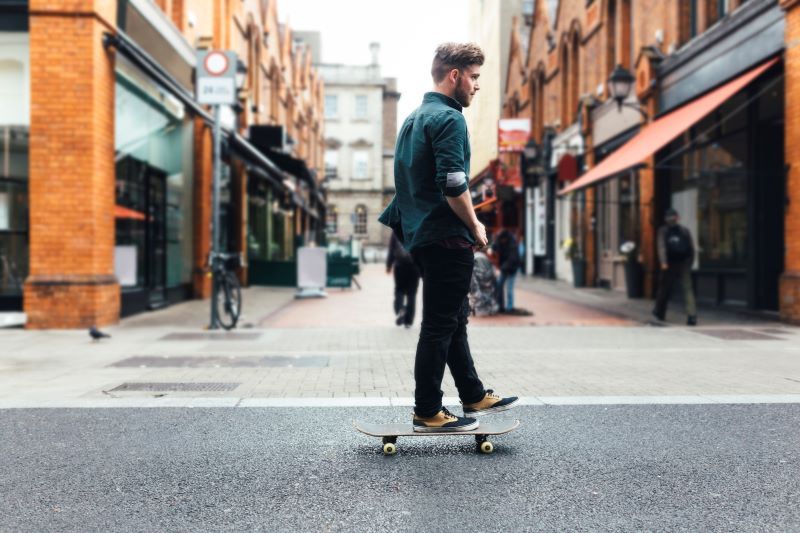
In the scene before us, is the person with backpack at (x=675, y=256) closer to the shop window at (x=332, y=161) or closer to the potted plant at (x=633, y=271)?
the potted plant at (x=633, y=271)

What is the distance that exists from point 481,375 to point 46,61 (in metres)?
7.26

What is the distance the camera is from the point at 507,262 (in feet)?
42.4

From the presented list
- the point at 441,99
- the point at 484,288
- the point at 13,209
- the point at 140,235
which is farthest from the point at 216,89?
the point at 441,99

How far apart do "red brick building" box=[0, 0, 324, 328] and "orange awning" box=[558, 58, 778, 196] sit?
720 centimetres

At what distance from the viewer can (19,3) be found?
995 cm

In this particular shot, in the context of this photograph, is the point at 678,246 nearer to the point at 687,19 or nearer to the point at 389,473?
the point at 687,19

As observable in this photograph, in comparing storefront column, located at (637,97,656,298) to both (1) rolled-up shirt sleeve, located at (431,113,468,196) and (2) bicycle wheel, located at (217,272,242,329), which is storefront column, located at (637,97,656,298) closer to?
(2) bicycle wheel, located at (217,272,242,329)

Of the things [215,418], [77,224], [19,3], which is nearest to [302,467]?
[215,418]

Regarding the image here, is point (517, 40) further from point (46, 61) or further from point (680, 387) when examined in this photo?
point (680, 387)

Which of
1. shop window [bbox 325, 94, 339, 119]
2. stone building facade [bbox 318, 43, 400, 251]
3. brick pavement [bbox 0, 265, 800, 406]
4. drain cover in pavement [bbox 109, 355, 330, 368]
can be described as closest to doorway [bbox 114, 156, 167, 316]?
brick pavement [bbox 0, 265, 800, 406]

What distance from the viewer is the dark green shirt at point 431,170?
356 centimetres

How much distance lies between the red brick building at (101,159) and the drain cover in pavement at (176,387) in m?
4.48

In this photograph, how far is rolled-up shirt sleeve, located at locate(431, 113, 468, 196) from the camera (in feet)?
11.6

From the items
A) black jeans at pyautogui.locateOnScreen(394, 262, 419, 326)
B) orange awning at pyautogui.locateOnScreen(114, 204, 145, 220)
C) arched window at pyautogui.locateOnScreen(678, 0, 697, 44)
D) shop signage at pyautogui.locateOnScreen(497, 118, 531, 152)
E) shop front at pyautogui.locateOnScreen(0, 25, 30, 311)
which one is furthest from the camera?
shop signage at pyautogui.locateOnScreen(497, 118, 531, 152)
